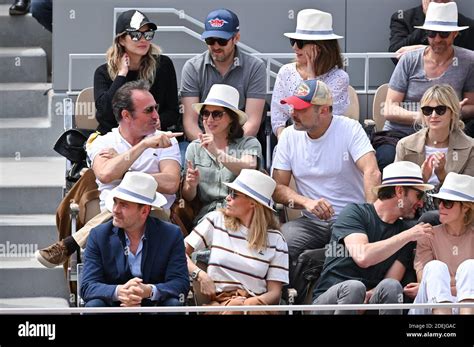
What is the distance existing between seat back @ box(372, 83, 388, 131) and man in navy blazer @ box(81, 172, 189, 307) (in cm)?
226

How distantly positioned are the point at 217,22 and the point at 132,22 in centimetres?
54

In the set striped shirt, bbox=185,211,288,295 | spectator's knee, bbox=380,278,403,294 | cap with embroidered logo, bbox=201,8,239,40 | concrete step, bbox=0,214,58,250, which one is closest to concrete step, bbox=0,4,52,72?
concrete step, bbox=0,214,58,250

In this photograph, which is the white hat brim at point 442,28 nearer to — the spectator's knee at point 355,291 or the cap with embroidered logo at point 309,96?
the cap with embroidered logo at point 309,96

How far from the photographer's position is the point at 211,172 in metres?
11.5

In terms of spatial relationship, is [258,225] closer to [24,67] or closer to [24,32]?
[24,67]

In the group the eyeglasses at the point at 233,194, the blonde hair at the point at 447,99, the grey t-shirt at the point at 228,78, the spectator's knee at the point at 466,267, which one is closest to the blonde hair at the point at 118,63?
the grey t-shirt at the point at 228,78

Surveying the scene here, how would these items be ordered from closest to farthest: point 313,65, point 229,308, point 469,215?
point 229,308
point 469,215
point 313,65

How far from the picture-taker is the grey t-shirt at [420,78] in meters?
12.3

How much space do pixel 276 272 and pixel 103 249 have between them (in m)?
0.98

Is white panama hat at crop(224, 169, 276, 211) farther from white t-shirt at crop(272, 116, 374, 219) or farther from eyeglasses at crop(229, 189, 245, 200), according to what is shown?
white t-shirt at crop(272, 116, 374, 219)

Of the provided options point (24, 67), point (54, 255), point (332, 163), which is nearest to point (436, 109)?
point (332, 163)

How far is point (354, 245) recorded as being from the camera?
10.8m

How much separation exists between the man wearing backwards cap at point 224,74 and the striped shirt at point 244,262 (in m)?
1.35
